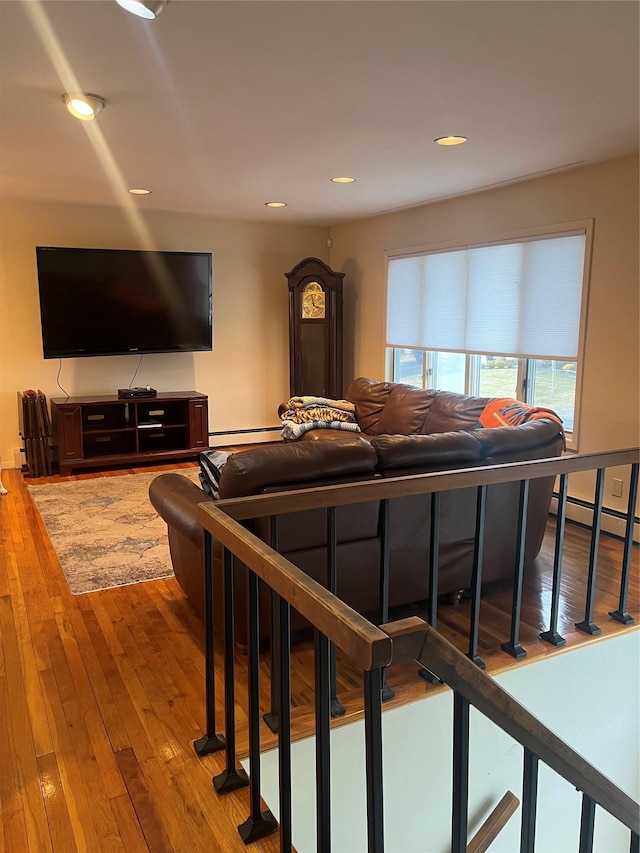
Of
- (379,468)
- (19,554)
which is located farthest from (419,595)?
(19,554)

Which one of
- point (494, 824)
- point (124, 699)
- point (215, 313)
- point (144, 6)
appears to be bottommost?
point (494, 824)

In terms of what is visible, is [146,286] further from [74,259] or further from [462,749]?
[462,749]

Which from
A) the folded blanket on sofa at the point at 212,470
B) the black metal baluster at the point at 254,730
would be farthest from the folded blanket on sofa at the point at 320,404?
the black metal baluster at the point at 254,730

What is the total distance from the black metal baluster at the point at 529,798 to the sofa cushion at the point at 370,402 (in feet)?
12.9

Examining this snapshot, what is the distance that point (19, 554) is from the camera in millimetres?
3750

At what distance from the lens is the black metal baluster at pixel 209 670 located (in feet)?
5.96

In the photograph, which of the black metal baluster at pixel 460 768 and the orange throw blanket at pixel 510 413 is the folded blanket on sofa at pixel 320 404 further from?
the black metal baluster at pixel 460 768

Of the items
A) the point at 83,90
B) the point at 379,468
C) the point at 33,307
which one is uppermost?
the point at 83,90

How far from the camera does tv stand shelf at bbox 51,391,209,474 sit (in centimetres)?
564

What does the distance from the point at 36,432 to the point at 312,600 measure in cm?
497

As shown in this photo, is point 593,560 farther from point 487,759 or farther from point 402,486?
point 402,486

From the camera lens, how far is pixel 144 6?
1916mm

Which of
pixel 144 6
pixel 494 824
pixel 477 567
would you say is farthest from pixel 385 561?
pixel 144 6

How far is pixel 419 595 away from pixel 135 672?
129cm
